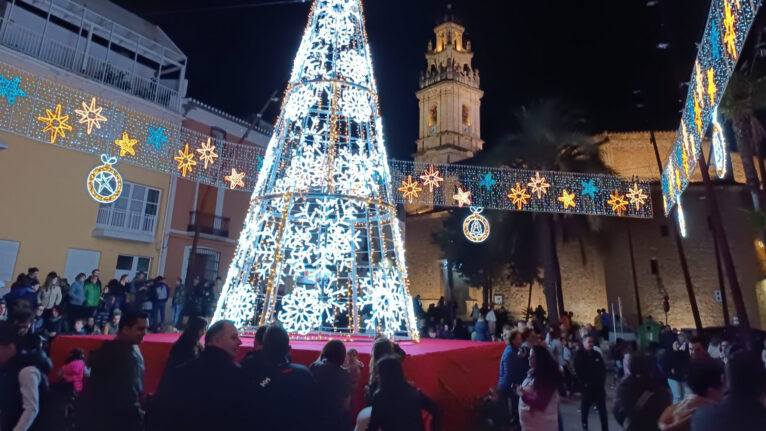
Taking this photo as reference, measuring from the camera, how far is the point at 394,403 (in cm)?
322

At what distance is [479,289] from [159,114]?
887 inches

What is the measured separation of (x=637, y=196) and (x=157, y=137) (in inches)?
517

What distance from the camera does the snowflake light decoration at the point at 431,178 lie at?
13.1m

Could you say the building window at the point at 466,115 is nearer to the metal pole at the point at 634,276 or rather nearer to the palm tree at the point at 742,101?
the metal pole at the point at 634,276

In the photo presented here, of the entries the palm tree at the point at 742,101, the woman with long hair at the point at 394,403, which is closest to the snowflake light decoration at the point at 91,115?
the woman with long hair at the point at 394,403

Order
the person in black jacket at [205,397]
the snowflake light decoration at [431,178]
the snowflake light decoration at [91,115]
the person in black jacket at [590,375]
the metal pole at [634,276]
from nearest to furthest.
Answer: the person in black jacket at [205,397]
the person in black jacket at [590,375]
the snowflake light decoration at [91,115]
the snowflake light decoration at [431,178]
the metal pole at [634,276]

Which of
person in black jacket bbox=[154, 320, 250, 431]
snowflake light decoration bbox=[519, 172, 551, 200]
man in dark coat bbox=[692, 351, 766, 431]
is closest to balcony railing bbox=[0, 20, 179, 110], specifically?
snowflake light decoration bbox=[519, 172, 551, 200]

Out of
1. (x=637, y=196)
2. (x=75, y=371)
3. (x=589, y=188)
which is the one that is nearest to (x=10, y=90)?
(x=75, y=371)

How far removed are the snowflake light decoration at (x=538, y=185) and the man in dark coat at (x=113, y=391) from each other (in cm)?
1209

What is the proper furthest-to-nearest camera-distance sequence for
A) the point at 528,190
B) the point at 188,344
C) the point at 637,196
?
1. the point at 528,190
2. the point at 637,196
3. the point at 188,344

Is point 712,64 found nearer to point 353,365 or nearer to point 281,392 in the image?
point 353,365

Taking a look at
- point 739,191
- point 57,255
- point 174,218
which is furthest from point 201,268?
point 739,191

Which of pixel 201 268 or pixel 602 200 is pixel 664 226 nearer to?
pixel 602 200

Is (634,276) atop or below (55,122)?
below
